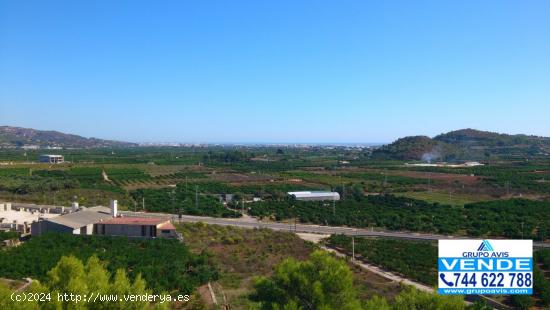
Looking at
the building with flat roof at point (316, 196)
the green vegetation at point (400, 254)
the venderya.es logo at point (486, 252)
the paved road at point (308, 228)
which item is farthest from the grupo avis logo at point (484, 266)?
the building with flat roof at point (316, 196)

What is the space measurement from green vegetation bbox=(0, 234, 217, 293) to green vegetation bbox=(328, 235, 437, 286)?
12.0 meters

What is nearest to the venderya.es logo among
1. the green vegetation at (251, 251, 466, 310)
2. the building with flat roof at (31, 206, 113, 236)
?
the green vegetation at (251, 251, 466, 310)

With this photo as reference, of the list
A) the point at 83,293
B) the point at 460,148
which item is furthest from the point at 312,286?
the point at 460,148

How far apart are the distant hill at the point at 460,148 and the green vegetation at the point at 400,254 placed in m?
127

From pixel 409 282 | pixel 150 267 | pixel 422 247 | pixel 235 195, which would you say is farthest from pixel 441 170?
pixel 150 267

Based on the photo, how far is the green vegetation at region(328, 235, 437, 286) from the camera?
1064 inches

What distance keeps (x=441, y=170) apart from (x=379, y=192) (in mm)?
44519

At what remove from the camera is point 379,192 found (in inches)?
2773

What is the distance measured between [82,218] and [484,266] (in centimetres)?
3266

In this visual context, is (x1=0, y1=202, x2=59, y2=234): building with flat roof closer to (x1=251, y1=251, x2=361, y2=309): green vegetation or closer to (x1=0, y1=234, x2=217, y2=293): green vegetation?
(x1=0, y1=234, x2=217, y2=293): green vegetation

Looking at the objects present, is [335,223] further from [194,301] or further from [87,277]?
[87,277]

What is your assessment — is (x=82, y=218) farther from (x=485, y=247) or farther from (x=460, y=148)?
(x=460, y=148)

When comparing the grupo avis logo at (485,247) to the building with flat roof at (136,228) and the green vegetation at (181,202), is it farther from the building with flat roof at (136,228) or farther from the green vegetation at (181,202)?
the green vegetation at (181,202)

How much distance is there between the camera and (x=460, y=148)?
173 metres
